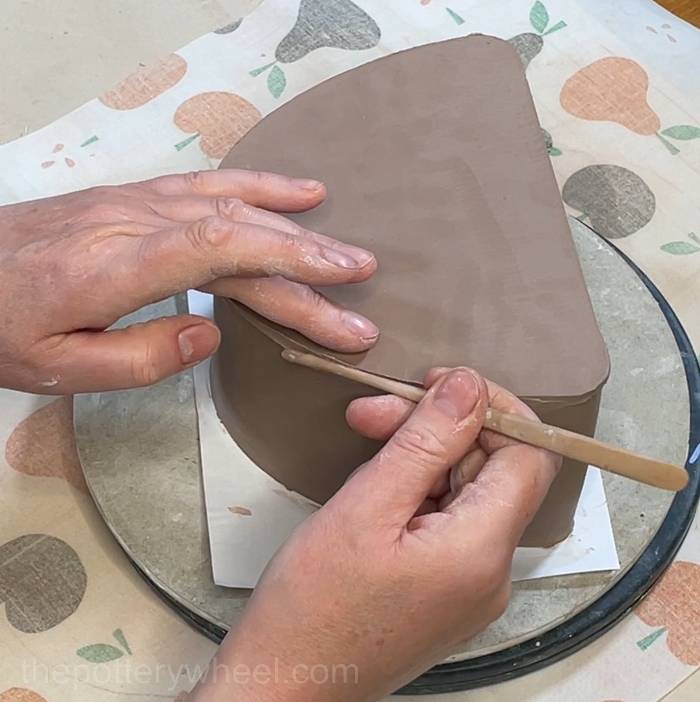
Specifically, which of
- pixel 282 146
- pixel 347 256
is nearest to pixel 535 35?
pixel 282 146

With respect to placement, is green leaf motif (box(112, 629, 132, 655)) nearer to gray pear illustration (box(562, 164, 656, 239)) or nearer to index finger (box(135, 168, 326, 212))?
index finger (box(135, 168, 326, 212))

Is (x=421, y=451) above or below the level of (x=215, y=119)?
above

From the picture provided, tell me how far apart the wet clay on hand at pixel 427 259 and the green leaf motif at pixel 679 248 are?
30cm

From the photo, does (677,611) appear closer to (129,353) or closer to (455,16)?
(129,353)

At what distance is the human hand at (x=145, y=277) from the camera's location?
0.75m

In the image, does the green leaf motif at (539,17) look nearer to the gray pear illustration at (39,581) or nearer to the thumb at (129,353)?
the thumb at (129,353)

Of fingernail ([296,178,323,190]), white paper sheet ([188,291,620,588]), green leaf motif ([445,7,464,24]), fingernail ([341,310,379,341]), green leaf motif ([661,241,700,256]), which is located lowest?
white paper sheet ([188,291,620,588])

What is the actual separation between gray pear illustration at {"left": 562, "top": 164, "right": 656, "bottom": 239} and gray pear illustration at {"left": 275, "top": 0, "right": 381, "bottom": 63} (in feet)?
1.06

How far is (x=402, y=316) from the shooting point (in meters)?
0.80

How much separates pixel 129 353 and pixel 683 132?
73 centimetres

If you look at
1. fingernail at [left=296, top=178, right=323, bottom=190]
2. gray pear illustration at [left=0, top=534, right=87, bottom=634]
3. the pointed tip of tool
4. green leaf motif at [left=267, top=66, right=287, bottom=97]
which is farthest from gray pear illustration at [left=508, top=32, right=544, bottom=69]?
gray pear illustration at [left=0, top=534, right=87, bottom=634]

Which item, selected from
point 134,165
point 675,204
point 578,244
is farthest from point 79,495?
point 675,204

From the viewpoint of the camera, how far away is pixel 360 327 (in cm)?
78

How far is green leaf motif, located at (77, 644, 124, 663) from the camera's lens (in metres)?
0.88
